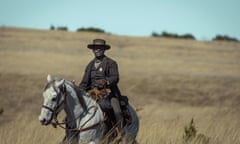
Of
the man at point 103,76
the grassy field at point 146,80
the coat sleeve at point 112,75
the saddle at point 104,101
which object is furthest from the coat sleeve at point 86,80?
the grassy field at point 146,80

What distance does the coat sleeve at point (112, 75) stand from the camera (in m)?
13.4

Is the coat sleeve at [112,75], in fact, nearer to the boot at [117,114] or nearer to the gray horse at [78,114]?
the boot at [117,114]

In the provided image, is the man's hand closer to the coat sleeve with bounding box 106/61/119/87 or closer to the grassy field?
the coat sleeve with bounding box 106/61/119/87

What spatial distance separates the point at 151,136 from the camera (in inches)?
643

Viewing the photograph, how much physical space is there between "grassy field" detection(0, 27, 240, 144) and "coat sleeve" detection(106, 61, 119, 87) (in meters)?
1.95

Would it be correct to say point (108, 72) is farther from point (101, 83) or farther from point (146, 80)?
point (146, 80)

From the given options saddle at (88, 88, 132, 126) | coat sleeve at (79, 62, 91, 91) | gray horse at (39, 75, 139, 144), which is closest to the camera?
gray horse at (39, 75, 139, 144)

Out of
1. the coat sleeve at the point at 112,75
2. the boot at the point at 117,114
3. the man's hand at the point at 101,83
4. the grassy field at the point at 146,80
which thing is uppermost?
the coat sleeve at the point at 112,75

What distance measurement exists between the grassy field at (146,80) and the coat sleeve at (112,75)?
1.95 metres

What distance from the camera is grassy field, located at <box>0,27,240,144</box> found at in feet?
60.2

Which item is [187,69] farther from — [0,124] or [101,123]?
[101,123]

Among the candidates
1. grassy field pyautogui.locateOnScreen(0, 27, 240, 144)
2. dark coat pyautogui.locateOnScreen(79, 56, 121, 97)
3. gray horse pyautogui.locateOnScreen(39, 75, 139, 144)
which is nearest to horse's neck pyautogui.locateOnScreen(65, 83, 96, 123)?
gray horse pyautogui.locateOnScreen(39, 75, 139, 144)

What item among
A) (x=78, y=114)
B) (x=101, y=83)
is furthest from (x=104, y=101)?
(x=78, y=114)

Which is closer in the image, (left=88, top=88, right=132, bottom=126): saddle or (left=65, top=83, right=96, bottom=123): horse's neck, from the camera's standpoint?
(left=65, top=83, right=96, bottom=123): horse's neck
